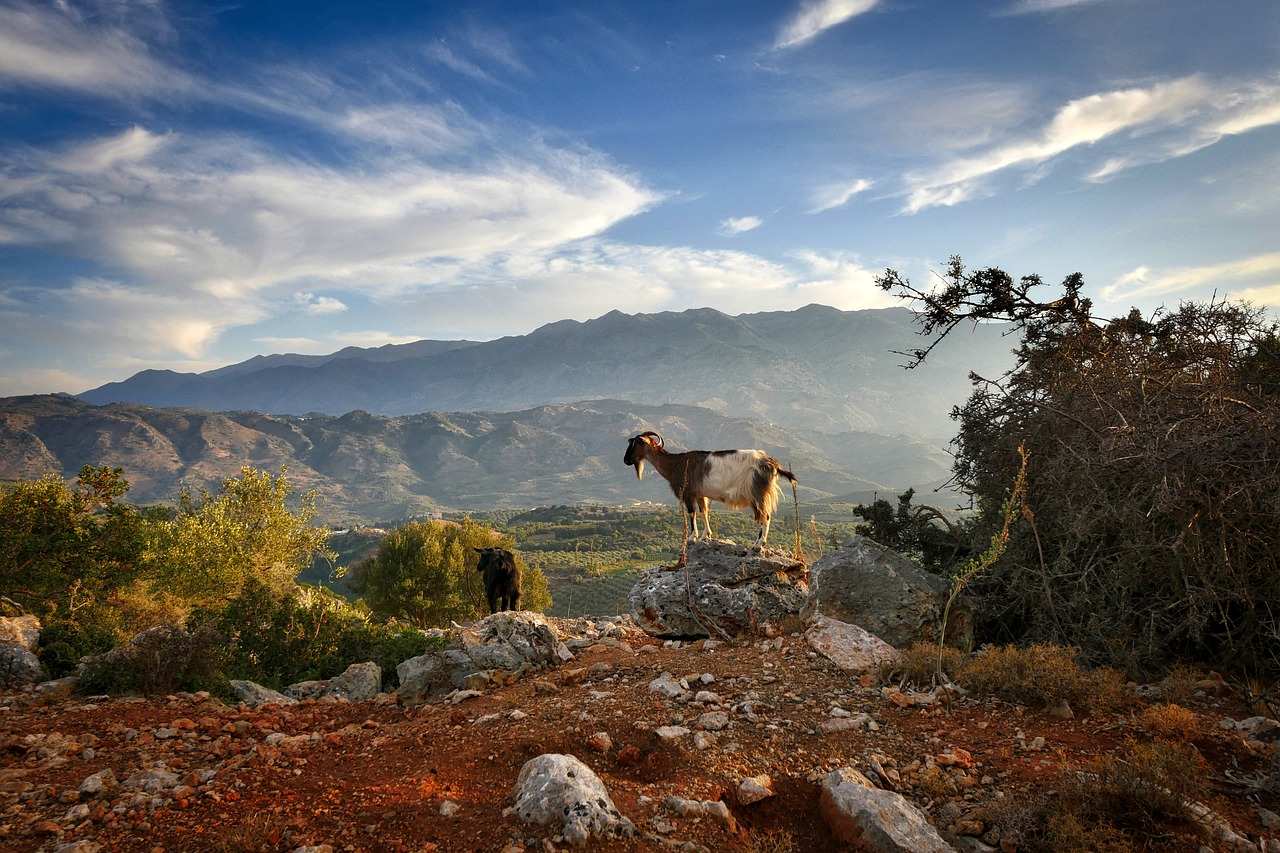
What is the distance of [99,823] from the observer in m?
4.36

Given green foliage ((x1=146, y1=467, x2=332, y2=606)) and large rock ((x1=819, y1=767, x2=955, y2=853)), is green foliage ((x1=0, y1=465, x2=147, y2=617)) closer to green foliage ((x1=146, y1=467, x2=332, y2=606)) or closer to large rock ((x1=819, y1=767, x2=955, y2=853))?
green foliage ((x1=146, y1=467, x2=332, y2=606))

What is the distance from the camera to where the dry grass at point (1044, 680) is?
6180mm

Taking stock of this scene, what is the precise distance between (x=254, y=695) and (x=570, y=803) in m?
7.09

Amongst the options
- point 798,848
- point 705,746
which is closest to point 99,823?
point 705,746

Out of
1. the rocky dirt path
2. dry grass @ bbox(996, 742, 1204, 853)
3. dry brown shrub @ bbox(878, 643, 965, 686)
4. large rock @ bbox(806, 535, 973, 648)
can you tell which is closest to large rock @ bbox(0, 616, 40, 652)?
the rocky dirt path

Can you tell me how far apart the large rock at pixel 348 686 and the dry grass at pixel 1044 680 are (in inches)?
338

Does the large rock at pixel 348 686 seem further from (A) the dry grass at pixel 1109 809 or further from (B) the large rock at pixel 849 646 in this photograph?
(A) the dry grass at pixel 1109 809

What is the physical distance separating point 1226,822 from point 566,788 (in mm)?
4514

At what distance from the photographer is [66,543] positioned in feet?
41.0

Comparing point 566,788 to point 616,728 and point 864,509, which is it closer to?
point 616,728

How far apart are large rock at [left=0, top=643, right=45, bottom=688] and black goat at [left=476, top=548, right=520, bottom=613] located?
8.75 metres

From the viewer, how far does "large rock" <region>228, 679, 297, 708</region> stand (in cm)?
854

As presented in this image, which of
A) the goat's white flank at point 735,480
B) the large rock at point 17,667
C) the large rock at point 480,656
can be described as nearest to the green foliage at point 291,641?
A: the large rock at point 480,656

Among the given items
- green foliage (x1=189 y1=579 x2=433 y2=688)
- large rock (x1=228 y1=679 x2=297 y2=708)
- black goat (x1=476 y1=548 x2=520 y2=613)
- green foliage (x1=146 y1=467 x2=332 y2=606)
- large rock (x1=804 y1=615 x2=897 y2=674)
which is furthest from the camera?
green foliage (x1=146 y1=467 x2=332 y2=606)
